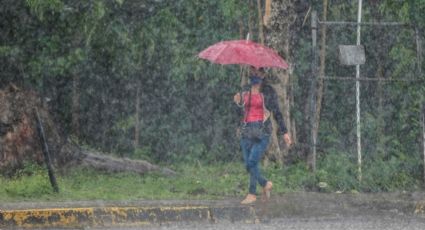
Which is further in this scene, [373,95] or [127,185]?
[373,95]

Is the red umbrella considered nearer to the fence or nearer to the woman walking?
the woman walking

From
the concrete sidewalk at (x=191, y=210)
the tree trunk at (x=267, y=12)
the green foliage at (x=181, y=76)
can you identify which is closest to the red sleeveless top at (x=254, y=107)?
the concrete sidewalk at (x=191, y=210)

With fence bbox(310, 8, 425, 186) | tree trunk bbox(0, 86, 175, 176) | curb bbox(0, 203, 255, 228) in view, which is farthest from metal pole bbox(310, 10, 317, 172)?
curb bbox(0, 203, 255, 228)

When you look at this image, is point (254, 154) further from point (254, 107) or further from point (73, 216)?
point (73, 216)

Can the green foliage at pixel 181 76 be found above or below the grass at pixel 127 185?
above

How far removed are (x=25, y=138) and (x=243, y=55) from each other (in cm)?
400

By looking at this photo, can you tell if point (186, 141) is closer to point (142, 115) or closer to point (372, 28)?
point (142, 115)

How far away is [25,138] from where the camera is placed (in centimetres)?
1293

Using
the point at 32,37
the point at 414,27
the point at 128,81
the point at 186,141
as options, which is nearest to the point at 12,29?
the point at 32,37

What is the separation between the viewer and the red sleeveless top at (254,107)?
10.7 metres

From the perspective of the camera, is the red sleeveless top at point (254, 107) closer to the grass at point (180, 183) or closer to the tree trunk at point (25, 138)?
the grass at point (180, 183)

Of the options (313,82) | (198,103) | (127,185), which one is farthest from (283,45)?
(127,185)

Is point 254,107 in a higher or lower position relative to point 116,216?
higher

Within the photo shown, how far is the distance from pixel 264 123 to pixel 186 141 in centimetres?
551
